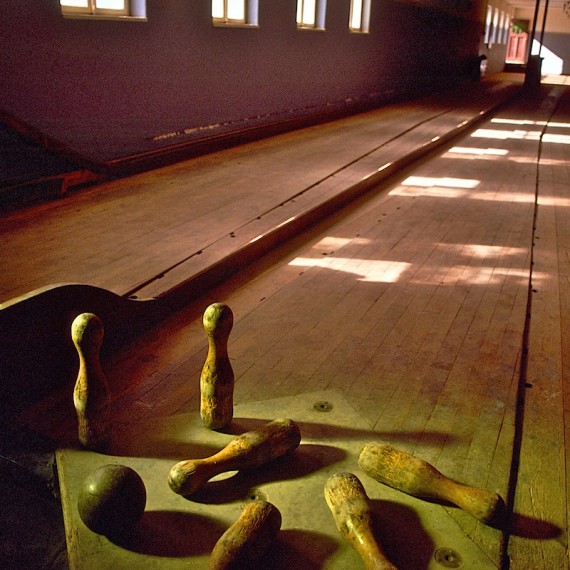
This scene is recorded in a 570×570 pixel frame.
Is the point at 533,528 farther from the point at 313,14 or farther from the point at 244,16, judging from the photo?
the point at 313,14

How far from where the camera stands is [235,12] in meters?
6.24

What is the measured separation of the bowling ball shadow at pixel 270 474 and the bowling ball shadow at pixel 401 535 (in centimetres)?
18

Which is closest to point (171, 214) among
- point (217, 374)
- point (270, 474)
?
point (217, 374)

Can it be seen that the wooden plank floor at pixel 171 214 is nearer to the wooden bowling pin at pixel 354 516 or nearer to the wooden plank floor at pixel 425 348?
the wooden plank floor at pixel 425 348

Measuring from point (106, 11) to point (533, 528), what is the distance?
14.4ft

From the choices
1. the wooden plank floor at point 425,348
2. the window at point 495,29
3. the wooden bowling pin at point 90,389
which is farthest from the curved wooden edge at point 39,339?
the window at point 495,29

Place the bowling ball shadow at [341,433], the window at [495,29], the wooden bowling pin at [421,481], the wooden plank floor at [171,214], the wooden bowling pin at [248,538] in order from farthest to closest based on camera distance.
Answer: the window at [495,29]
the wooden plank floor at [171,214]
the bowling ball shadow at [341,433]
the wooden bowling pin at [421,481]
the wooden bowling pin at [248,538]

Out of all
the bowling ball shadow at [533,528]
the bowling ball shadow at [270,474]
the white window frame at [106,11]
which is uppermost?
the white window frame at [106,11]

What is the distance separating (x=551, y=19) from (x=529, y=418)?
91.9 ft

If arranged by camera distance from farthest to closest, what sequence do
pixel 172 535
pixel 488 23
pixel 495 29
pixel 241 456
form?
pixel 495 29 → pixel 488 23 → pixel 241 456 → pixel 172 535

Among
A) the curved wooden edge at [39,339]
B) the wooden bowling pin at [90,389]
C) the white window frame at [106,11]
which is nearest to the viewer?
the wooden bowling pin at [90,389]

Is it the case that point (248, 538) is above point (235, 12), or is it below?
below

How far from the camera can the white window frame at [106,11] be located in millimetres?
4145

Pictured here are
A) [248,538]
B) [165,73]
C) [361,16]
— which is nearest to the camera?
[248,538]
